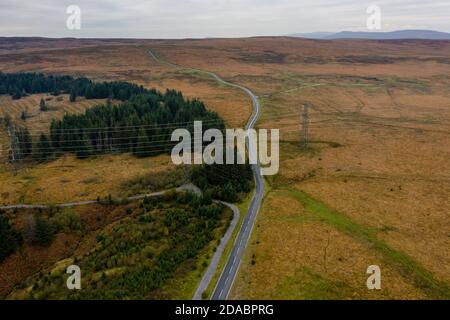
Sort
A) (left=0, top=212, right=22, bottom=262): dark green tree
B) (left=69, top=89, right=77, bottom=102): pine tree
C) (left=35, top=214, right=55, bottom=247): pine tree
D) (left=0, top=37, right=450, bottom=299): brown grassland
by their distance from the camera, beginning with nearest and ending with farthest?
(left=0, top=37, right=450, bottom=299): brown grassland → (left=0, top=212, right=22, bottom=262): dark green tree → (left=35, top=214, right=55, bottom=247): pine tree → (left=69, top=89, right=77, bottom=102): pine tree

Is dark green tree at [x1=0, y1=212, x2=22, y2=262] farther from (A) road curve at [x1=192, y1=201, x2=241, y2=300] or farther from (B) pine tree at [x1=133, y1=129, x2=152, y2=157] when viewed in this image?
(B) pine tree at [x1=133, y1=129, x2=152, y2=157]

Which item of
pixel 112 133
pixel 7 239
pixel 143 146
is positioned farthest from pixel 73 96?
pixel 7 239

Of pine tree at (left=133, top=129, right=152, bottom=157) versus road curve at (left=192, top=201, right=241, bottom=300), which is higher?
pine tree at (left=133, top=129, right=152, bottom=157)

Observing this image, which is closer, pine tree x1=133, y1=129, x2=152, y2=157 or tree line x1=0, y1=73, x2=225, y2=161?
pine tree x1=133, y1=129, x2=152, y2=157

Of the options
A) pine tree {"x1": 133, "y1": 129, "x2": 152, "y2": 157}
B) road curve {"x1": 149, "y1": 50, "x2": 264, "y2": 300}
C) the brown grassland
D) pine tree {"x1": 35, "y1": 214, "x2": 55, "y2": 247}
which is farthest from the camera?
pine tree {"x1": 133, "y1": 129, "x2": 152, "y2": 157}

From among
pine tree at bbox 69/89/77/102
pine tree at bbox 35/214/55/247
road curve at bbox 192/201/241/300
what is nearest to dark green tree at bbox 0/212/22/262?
pine tree at bbox 35/214/55/247

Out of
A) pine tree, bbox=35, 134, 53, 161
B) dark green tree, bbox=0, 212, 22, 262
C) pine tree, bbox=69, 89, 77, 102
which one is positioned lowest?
dark green tree, bbox=0, 212, 22, 262

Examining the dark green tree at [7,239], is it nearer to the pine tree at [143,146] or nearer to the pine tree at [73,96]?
the pine tree at [143,146]

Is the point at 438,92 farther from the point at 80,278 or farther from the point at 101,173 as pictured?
the point at 80,278

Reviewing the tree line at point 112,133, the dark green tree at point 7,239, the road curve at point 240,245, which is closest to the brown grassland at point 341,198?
the road curve at point 240,245

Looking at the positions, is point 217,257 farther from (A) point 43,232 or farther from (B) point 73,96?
(B) point 73,96
